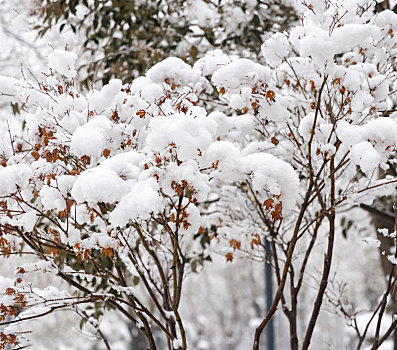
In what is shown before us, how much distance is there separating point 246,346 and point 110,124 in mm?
14083

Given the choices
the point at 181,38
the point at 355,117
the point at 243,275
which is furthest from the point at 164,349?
the point at 355,117

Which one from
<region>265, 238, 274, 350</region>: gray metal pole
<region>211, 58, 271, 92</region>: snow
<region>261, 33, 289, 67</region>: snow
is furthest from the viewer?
<region>265, 238, 274, 350</region>: gray metal pole

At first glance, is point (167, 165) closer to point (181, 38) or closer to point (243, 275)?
point (181, 38)

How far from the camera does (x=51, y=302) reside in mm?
2318

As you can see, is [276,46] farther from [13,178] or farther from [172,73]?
[13,178]

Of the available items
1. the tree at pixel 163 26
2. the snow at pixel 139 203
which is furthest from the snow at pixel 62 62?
the tree at pixel 163 26

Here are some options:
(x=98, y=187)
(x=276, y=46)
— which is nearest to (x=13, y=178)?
(x=98, y=187)

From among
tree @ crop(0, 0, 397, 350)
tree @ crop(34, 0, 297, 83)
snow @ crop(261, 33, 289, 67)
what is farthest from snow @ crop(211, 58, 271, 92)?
tree @ crop(34, 0, 297, 83)

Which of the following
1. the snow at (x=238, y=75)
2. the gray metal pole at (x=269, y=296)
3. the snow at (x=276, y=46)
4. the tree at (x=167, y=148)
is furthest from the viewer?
the gray metal pole at (x=269, y=296)

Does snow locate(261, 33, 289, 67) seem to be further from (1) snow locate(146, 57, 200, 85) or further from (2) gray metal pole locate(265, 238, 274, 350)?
(2) gray metal pole locate(265, 238, 274, 350)

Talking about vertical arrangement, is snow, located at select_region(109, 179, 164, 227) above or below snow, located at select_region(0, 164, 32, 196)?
below

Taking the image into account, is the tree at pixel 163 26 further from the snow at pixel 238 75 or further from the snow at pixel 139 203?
the snow at pixel 139 203

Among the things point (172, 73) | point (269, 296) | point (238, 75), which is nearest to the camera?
point (238, 75)

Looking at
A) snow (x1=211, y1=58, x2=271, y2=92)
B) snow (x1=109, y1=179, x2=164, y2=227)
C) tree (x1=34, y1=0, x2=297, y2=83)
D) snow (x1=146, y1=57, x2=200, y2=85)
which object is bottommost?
snow (x1=109, y1=179, x2=164, y2=227)
